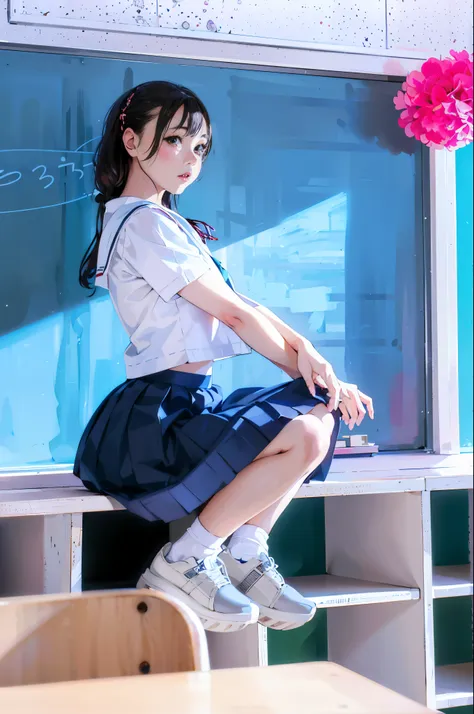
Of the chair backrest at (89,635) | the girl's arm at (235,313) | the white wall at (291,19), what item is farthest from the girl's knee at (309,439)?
the white wall at (291,19)

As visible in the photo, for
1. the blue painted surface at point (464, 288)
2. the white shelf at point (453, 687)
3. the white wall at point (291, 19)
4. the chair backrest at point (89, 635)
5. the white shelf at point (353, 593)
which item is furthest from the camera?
the blue painted surface at point (464, 288)

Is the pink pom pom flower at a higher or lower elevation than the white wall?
lower

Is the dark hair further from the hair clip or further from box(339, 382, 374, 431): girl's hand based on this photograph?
box(339, 382, 374, 431): girl's hand

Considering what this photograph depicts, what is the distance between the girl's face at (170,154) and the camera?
1.95 m

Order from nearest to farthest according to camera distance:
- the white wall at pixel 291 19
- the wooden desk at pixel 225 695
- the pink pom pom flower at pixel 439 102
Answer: the wooden desk at pixel 225 695, the white wall at pixel 291 19, the pink pom pom flower at pixel 439 102

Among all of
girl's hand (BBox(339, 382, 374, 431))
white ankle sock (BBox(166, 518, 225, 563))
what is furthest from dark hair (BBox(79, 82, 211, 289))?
white ankle sock (BBox(166, 518, 225, 563))

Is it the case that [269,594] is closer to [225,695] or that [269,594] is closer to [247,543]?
[247,543]

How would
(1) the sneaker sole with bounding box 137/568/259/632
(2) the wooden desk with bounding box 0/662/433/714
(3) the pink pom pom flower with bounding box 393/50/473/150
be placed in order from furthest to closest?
(3) the pink pom pom flower with bounding box 393/50/473/150 → (1) the sneaker sole with bounding box 137/568/259/632 → (2) the wooden desk with bounding box 0/662/433/714

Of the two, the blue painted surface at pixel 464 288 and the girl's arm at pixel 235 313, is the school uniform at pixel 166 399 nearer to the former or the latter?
the girl's arm at pixel 235 313

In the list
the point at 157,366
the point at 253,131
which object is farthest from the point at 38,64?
the point at 157,366

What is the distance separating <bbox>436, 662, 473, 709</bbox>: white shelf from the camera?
2035 mm

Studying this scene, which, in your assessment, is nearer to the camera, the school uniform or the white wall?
the school uniform

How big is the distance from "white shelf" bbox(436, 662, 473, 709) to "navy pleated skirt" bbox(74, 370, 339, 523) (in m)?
0.70

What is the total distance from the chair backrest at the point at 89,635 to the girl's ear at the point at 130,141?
1.20 m
